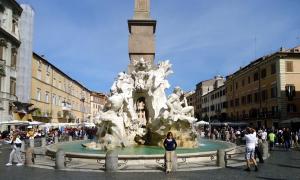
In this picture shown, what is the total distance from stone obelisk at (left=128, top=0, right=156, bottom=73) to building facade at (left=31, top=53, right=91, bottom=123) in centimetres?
2225

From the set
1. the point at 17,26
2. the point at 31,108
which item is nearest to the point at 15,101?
the point at 31,108

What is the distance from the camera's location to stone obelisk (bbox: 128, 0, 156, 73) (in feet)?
60.3

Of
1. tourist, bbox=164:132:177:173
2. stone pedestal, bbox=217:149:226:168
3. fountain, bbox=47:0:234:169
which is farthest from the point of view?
fountain, bbox=47:0:234:169

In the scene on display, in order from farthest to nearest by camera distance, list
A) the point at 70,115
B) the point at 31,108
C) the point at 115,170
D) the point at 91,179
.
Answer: the point at 70,115 < the point at 31,108 < the point at 115,170 < the point at 91,179

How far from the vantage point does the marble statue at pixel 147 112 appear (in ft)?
52.7

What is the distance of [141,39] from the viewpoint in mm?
18516

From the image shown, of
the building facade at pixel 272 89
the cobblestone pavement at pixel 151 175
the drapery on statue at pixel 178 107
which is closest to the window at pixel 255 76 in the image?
the building facade at pixel 272 89

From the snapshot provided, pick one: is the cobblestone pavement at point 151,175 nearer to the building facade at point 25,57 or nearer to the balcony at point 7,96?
the balcony at point 7,96

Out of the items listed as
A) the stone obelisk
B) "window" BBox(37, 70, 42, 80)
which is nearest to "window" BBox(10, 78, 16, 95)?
"window" BBox(37, 70, 42, 80)

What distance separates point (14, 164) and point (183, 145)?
23.7 ft

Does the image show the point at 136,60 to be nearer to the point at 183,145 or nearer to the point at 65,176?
the point at 183,145

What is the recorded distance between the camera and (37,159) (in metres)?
12.8

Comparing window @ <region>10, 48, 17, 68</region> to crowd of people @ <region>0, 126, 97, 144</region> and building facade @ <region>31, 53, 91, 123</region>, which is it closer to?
building facade @ <region>31, 53, 91, 123</region>

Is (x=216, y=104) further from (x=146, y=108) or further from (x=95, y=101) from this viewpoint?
(x=146, y=108)
